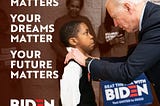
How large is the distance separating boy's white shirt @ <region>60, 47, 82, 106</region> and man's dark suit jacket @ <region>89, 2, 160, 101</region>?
461 mm

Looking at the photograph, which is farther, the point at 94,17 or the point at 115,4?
the point at 94,17

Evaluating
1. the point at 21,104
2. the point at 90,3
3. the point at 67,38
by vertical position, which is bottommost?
the point at 21,104

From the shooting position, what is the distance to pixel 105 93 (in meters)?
2.43

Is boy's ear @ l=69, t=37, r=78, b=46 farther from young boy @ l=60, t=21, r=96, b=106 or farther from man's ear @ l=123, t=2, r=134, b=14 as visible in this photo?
man's ear @ l=123, t=2, r=134, b=14

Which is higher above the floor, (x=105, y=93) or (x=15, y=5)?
(x=15, y=5)

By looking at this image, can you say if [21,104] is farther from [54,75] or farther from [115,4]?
[115,4]

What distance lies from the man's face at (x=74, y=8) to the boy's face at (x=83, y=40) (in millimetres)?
83

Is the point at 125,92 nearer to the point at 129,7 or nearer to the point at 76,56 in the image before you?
the point at 76,56

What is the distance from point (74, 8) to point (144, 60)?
2.41ft

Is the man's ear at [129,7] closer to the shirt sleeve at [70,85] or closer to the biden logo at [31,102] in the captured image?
the shirt sleeve at [70,85]

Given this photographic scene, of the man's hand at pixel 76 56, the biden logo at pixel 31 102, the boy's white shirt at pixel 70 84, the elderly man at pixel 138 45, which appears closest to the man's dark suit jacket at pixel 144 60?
the elderly man at pixel 138 45

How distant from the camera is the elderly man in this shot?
5.87ft

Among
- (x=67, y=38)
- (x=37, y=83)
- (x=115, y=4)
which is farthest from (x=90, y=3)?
(x=37, y=83)

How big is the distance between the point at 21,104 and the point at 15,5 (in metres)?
0.64
